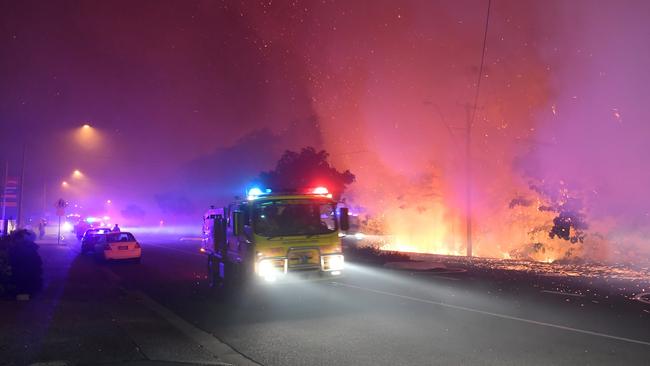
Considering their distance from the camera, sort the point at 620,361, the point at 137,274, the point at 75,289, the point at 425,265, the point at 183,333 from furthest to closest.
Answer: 1. the point at 425,265
2. the point at 137,274
3. the point at 75,289
4. the point at 183,333
5. the point at 620,361

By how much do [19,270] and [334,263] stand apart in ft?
25.2

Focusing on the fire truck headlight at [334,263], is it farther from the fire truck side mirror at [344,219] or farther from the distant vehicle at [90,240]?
the distant vehicle at [90,240]

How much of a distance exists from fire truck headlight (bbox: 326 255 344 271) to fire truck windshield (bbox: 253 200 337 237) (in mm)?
567

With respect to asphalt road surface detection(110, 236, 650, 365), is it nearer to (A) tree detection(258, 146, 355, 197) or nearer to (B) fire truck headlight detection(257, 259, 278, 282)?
(B) fire truck headlight detection(257, 259, 278, 282)

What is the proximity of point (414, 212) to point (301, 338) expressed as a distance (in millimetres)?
34920

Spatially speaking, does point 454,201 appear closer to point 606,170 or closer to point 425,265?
point 606,170

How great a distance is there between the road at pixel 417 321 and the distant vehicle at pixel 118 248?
744 cm

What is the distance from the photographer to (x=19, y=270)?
43.8 ft

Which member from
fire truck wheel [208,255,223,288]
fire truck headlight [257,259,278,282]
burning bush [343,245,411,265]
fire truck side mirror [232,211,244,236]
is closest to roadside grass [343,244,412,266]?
burning bush [343,245,411,265]

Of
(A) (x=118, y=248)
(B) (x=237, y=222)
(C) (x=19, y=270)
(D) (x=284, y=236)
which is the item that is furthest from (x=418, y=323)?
(A) (x=118, y=248)

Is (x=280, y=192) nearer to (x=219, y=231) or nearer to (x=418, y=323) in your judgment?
(x=219, y=231)

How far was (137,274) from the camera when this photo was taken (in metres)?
18.6

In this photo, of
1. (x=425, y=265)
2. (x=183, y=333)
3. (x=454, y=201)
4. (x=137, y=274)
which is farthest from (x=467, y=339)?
(x=454, y=201)

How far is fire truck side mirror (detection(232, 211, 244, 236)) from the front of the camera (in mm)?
12133
